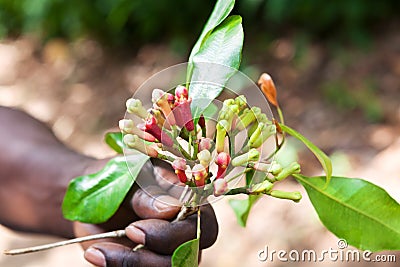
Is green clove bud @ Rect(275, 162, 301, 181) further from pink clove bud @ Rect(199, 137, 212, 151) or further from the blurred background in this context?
the blurred background

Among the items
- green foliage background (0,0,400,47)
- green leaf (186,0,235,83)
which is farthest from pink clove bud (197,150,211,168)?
green foliage background (0,0,400,47)

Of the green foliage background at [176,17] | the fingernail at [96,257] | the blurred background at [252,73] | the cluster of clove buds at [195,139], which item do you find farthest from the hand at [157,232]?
the green foliage background at [176,17]

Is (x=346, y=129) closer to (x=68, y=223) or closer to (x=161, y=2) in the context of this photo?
(x=161, y=2)

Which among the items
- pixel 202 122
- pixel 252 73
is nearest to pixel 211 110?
pixel 202 122

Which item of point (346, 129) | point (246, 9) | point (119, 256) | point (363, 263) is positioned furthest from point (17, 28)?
point (119, 256)

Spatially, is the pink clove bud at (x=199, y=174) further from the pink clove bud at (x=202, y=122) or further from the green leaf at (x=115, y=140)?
the green leaf at (x=115, y=140)

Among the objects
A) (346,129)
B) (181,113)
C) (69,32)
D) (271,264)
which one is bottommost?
(271,264)
